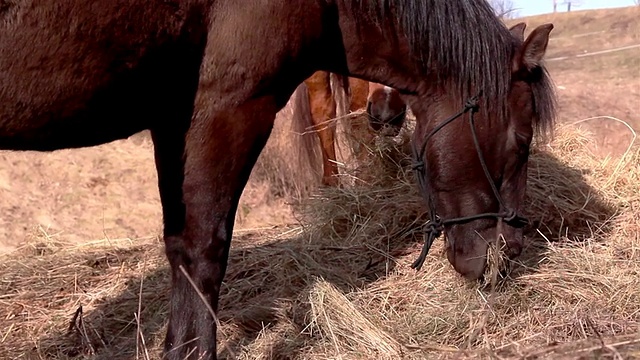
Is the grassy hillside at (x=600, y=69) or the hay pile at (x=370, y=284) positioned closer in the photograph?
the hay pile at (x=370, y=284)

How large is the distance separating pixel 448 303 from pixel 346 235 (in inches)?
46.9

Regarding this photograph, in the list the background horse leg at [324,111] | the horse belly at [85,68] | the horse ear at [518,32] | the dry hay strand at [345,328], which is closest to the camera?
the horse belly at [85,68]

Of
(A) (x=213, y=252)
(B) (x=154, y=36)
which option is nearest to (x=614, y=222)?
(A) (x=213, y=252)

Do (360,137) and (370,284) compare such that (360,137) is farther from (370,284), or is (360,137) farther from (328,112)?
(370,284)

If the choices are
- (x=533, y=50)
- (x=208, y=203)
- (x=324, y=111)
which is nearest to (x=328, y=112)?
(x=324, y=111)

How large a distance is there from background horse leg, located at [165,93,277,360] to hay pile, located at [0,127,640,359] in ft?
0.69

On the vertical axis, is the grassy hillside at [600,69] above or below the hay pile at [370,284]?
below

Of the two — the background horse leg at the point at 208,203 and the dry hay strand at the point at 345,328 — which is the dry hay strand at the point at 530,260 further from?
the background horse leg at the point at 208,203

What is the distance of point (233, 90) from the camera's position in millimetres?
2836

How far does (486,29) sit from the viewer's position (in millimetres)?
3324

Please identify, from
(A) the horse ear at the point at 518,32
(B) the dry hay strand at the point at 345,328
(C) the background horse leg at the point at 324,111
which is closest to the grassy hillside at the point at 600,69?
(A) the horse ear at the point at 518,32

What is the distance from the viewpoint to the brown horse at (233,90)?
2500mm

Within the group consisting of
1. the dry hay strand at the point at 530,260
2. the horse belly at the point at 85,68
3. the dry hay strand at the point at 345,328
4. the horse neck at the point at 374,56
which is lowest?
the dry hay strand at the point at 530,260

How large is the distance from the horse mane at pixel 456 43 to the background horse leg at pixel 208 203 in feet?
2.25
